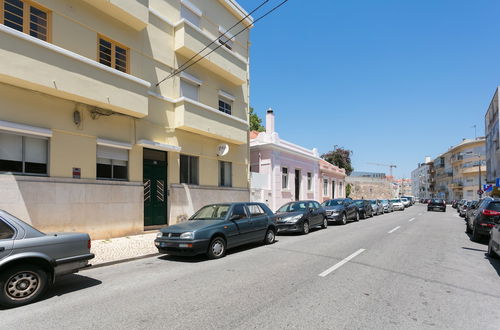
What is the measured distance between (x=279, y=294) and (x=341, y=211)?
1393 centimetres

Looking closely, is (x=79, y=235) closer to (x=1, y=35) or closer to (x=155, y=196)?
(x=1, y=35)

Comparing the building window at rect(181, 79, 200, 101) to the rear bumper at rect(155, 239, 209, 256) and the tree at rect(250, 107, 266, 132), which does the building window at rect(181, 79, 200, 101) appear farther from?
the tree at rect(250, 107, 266, 132)

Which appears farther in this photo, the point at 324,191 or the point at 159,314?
the point at 324,191

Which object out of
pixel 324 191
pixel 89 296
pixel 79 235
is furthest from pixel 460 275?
pixel 324 191

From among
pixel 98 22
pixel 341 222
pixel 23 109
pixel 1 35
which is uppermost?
pixel 98 22

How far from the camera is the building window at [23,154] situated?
8.71 meters

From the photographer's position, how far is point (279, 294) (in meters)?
5.17

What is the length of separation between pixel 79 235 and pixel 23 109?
5.63m

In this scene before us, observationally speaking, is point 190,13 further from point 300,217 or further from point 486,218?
point 486,218

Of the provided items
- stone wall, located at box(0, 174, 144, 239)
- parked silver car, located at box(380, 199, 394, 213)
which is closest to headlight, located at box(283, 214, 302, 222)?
stone wall, located at box(0, 174, 144, 239)

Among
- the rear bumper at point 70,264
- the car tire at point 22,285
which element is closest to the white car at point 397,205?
the rear bumper at point 70,264

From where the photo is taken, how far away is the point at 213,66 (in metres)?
15.7

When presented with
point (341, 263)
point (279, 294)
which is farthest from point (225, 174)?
point (279, 294)

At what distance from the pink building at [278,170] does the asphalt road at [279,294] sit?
12519mm
